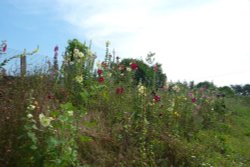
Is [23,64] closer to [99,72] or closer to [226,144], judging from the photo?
[99,72]

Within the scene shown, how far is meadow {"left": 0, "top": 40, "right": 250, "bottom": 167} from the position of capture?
3.69m

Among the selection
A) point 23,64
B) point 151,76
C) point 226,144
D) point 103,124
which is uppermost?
point 151,76

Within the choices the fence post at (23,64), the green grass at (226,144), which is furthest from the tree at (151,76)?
the fence post at (23,64)

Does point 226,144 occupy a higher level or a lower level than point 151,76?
lower

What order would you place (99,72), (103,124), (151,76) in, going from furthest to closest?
(151,76) → (99,72) → (103,124)

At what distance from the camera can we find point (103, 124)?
532cm

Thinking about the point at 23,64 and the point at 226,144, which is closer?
the point at 23,64

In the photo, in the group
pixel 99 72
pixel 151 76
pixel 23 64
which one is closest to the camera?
pixel 23 64

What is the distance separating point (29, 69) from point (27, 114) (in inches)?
50.8

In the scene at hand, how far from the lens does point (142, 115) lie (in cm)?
570

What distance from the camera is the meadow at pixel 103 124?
3.69m

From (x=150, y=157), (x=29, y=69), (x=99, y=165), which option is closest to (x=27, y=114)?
(x=99, y=165)

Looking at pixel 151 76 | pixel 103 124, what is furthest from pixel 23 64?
pixel 151 76

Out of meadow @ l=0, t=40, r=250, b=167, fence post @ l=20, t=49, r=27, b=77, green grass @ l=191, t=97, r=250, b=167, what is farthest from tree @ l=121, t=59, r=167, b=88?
fence post @ l=20, t=49, r=27, b=77
